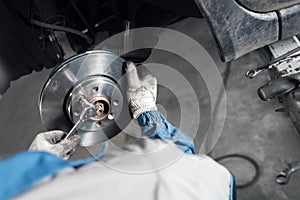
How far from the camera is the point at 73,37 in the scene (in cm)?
110

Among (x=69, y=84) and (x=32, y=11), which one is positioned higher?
(x=32, y=11)

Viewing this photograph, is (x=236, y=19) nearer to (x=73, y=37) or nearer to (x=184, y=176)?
(x=184, y=176)

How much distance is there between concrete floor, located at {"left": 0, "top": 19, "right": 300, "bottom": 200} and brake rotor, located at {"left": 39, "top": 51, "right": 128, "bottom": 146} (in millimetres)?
485

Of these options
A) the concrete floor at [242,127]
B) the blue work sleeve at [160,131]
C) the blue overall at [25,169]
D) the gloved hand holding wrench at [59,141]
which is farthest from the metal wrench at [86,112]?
the concrete floor at [242,127]

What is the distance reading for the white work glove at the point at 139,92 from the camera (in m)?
0.87

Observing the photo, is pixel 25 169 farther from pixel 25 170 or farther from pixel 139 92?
pixel 139 92

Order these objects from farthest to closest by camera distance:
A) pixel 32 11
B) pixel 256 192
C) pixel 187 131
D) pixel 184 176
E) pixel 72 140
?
pixel 187 131, pixel 256 192, pixel 32 11, pixel 72 140, pixel 184 176

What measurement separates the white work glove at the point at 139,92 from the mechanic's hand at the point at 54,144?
0.17 metres

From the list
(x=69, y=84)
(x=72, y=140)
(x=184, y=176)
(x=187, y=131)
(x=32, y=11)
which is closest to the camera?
(x=184, y=176)

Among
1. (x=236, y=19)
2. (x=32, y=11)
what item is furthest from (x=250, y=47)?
(x=32, y=11)

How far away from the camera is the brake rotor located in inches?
36.3

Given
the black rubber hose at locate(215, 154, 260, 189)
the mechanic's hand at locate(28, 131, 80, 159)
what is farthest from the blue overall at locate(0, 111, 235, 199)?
the black rubber hose at locate(215, 154, 260, 189)

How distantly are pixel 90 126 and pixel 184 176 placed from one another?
0.47 metres

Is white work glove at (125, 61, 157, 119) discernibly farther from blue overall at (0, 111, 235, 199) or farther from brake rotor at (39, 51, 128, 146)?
blue overall at (0, 111, 235, 199)
